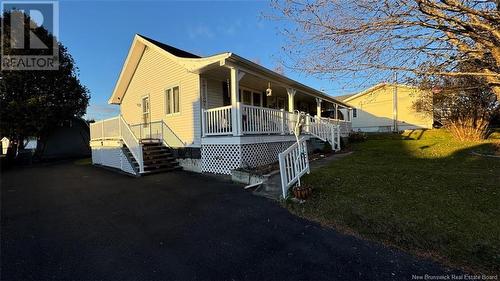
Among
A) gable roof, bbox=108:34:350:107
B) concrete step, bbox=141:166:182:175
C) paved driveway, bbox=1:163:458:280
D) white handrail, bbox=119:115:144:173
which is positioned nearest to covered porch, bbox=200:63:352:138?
gable roof, bbox=108:34:350:107

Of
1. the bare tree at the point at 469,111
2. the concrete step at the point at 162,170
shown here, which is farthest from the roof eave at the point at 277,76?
the bare tree at the point at 469,111

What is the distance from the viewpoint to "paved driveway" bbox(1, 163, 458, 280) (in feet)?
11.1

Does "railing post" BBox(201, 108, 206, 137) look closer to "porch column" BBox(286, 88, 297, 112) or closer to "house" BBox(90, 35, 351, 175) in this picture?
"house" BBox(90, 35, 351, 175)

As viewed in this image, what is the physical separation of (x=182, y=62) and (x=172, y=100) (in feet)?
7.65

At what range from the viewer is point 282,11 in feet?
18.2

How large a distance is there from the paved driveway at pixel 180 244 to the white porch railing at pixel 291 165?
61 centimetres

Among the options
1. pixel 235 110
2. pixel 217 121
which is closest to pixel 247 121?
pixel 235 110

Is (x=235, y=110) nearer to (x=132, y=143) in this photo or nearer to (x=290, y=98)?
(x=132, y=143)

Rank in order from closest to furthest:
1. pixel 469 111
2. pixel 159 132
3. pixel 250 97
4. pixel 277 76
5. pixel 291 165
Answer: pixel 291 165 → pixel 277 76 → pixel 159 132 → pixel 250 97 → pixel 469 111

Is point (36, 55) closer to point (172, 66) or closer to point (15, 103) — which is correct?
point (15, 103)

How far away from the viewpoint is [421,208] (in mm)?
5051

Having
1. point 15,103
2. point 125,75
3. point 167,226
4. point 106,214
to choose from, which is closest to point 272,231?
point 167,226

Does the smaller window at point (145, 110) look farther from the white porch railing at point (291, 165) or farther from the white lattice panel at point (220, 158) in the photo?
the white porch railing at point (291, 165)

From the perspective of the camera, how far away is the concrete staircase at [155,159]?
35.8 feet
